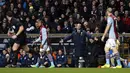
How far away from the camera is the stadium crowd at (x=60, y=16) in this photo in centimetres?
1675

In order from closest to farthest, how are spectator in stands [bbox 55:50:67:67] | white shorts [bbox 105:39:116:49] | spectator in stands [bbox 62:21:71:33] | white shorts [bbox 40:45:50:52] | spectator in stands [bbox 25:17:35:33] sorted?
white shorts [bbox 105:39:116:49] → white shorts [bbox 40:45:50:52] → spectator in stands [bbox 55:50:67:67] → spectator in stands [bbox 62:21:71:33] → spectator in stands [bbox 25:17:35:33]

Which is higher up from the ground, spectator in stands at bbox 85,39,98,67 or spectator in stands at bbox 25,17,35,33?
spectator in stands at bbox 25,17,35,33

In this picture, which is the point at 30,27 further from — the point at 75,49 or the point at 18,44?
the point at 18,44

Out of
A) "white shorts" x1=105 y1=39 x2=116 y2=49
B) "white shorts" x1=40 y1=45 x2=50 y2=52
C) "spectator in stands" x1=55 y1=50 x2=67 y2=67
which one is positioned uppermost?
"white shorts" x1=105 y1=39 x2=116 y2=49

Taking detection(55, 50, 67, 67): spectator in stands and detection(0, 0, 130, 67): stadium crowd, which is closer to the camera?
detection(55, 50, 67, 67): spectator in stands

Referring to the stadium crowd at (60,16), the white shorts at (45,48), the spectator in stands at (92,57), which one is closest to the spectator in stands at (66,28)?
the stadium crowd at (60,16)

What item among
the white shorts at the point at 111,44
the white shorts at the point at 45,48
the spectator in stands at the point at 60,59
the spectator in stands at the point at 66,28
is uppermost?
the spectator in stands at the point at 66,28

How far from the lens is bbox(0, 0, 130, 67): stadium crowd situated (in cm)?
1675

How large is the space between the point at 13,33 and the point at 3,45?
3.13m

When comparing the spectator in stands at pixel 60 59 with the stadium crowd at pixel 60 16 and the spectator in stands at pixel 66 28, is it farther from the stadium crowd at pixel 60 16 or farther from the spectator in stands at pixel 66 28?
the spectator in stands at pixel 66 28

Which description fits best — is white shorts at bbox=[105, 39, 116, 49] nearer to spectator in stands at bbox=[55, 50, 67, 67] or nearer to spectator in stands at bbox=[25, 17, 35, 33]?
spectator in stands at bbox=[55, 50, 67, 67]

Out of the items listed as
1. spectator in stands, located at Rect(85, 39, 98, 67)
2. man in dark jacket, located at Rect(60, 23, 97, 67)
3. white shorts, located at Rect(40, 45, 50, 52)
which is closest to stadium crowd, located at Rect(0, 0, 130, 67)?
spectator in stands, located at Rect(85, 39, 98, 67)

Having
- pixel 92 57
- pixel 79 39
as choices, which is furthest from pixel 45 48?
Answer: pixel 92 57
